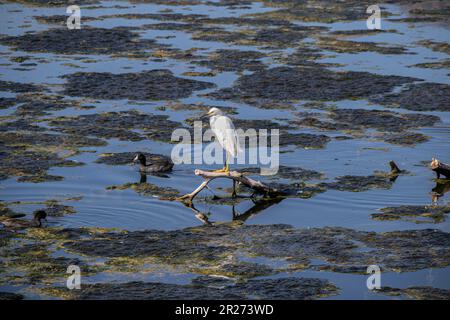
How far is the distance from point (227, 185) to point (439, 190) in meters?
3.74

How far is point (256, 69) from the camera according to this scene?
998 inches

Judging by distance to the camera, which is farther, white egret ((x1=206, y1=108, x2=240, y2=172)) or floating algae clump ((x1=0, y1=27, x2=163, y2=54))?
floating algae clump ((x1=0, y1=27, x2=163, y2=54))

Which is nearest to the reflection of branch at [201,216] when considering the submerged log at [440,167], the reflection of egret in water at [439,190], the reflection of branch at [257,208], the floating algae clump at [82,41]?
the reflection of branch at [257,208]

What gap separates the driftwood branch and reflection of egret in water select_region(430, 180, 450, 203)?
2654 millimetres

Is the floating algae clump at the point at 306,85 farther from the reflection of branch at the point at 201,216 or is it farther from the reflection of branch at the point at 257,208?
the reflection of branch at the point at 201,216

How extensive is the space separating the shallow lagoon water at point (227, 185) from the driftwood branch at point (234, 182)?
9.9 inches

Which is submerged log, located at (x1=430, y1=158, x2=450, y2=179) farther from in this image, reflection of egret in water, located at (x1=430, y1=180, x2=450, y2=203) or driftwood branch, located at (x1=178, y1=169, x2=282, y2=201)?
driftwood branch, located at (x1=178, y1=169, x2=282, y2=201)

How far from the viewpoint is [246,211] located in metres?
16.0

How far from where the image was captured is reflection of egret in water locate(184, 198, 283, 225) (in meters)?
15.6

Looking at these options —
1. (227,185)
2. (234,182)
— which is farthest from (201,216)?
(227,185)

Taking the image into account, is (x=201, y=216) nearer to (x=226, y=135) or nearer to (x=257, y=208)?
(x=257, y=208)

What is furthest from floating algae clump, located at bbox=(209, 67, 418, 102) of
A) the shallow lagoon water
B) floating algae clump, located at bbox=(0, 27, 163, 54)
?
floating algae clump, located at bbox=(0, 27, 163, 54)
